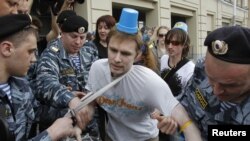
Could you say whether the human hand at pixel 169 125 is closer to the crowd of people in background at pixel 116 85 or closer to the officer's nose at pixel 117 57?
the crowd of people in background at pixel 116 85

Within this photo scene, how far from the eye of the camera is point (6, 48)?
5.93 ft

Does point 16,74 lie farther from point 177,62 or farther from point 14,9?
point 177,62

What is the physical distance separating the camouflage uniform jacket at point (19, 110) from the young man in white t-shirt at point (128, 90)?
60 cm

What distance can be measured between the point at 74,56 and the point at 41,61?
1.23ft

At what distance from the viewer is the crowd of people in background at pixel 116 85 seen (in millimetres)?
1620

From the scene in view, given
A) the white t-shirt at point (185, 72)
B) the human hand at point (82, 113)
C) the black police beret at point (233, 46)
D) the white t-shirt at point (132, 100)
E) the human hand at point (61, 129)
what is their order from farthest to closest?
the white t-shirt at point (185, 72) → the white t-shirt at point (132, 100) → the human hand at point (82, 113) → the human hand at point (61, 129) → the black police beret at point (233, 46)

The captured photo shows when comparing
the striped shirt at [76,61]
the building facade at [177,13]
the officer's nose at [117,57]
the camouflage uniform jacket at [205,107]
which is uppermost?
the building facade at [177,13]

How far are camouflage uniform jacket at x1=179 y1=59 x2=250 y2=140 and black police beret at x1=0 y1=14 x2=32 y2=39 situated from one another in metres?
0.94

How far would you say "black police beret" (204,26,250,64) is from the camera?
1.53 metres

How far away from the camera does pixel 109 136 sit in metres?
2.75

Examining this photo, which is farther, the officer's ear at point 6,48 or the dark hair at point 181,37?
the dark hair at point 181,37

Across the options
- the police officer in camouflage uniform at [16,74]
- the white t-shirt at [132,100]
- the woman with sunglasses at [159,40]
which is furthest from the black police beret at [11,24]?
the woman with sunglasses at [159,40]

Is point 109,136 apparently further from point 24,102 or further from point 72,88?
point 24,102

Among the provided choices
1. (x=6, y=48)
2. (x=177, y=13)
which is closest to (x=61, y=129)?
(x=6, y=48)
